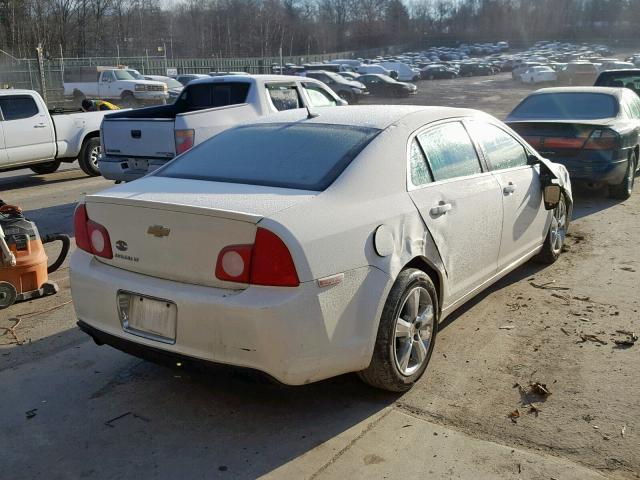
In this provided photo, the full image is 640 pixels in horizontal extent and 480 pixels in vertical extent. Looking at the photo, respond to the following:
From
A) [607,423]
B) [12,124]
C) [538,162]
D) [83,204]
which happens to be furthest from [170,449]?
[12,124]

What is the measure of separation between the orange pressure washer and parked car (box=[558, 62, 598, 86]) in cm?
4799

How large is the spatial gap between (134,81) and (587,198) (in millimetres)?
26149

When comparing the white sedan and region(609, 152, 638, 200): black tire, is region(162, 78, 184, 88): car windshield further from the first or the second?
the white sedan

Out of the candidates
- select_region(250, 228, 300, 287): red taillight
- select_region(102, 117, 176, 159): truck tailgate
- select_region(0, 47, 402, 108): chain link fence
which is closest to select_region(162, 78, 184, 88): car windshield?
select_region(0, 47, 402, 108): chain link fence

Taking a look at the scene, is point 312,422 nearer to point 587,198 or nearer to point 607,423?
point 607,423

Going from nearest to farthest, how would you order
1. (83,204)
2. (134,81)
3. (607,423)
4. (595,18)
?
(607,423)
(83,204)
(134,81)
(595,18)

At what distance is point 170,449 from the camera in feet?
10.6

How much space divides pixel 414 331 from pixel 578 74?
164ft

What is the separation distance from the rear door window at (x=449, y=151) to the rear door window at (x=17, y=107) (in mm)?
9348

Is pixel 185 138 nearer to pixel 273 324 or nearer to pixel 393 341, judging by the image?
pixel 393 341

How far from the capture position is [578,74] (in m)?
48.7

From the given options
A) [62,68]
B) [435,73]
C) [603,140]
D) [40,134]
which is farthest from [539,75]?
[40,134]

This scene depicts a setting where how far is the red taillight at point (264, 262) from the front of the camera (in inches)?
122

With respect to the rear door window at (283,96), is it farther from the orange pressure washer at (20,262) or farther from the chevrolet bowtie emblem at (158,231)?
the chevrolet bowtie emblem at (158,231)
